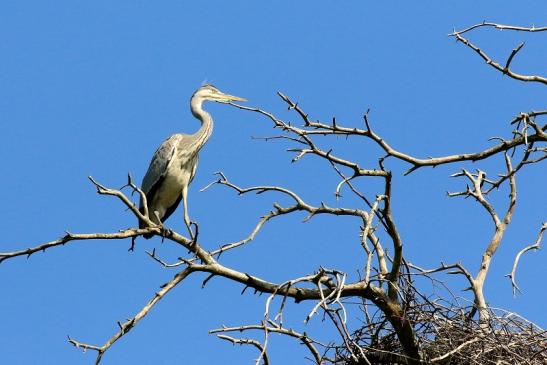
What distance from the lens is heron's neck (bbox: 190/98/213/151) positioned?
10.0m

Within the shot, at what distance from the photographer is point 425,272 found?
661 centimetres

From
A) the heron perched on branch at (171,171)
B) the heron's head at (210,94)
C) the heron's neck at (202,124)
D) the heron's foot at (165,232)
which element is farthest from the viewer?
the heron's head at (210,94)

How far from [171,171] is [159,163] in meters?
0.21

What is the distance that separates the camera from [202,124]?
10359mm

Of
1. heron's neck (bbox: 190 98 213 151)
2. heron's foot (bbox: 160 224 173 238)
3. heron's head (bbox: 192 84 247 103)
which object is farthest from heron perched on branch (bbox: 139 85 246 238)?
heron's foot (bbox: 160 224 173 238)

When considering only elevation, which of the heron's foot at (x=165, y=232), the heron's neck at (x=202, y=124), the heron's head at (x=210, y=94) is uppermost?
the heron's head at (x=210, y=94)

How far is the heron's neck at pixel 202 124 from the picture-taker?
32.8ft

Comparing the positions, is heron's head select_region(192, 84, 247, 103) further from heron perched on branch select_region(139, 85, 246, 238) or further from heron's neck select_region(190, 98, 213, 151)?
heron perched on branch select_region(139, 85, 246, 238)

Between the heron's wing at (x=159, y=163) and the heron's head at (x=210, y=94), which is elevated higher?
the heron's head at (x=210, y=94)

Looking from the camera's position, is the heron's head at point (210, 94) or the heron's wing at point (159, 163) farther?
the heron's head at point (210, 94)

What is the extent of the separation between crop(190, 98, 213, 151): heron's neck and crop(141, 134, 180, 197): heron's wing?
0.20m

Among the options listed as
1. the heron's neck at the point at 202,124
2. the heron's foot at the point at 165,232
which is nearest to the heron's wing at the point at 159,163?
the heron's neck at the point at 202,124

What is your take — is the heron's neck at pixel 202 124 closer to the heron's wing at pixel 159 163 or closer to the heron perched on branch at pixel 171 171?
the heron perched on branch at pixel 171 171

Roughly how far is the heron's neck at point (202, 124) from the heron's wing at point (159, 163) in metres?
0.20
